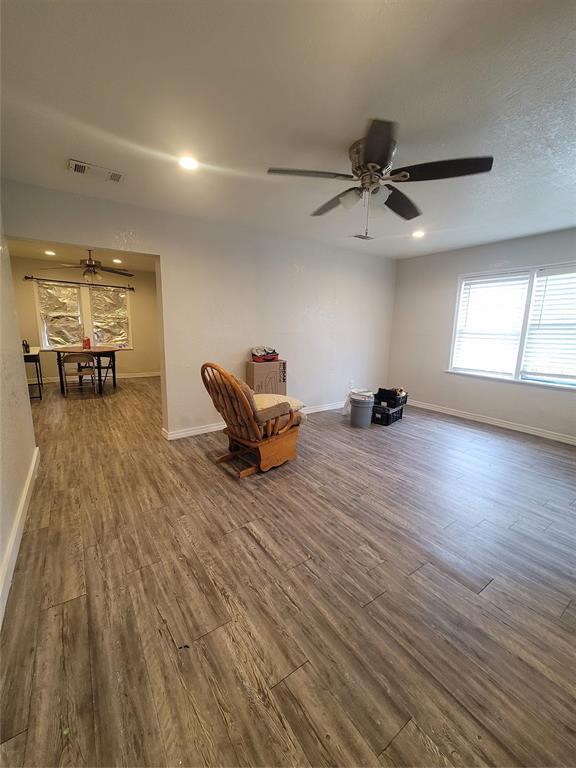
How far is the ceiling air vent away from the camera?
7.43 feet

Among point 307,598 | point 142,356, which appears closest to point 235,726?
point 307,598

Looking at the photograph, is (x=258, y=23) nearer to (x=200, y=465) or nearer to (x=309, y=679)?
(x=309, y=679)

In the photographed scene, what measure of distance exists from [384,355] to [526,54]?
4.69m

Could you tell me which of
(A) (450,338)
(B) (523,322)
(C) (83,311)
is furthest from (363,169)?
→ (C) (83,311)

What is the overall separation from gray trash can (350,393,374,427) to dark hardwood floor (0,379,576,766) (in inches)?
57.6

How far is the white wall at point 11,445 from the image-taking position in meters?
1.62

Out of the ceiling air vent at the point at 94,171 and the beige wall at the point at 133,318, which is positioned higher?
the ceiling air vent at the point at 94,171

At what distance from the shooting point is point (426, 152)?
2.06 m

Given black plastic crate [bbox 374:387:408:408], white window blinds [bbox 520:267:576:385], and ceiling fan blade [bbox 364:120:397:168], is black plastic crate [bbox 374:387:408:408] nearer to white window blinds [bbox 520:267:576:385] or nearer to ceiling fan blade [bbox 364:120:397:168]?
white window blinds [bbox 520:267:576:385]

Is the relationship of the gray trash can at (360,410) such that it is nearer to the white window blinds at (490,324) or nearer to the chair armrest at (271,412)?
the chair armrest at (271,412)

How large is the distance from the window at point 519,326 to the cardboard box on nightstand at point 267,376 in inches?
117

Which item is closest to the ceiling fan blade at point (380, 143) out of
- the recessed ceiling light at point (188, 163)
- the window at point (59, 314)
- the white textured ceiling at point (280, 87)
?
the white textured ceiling at point (280, 87)

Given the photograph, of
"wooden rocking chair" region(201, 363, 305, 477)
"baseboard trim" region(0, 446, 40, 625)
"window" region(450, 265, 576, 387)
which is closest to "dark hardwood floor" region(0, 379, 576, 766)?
"baseboard trim" region(0, 446, 40, 625)

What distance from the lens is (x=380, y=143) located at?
1740 mm
